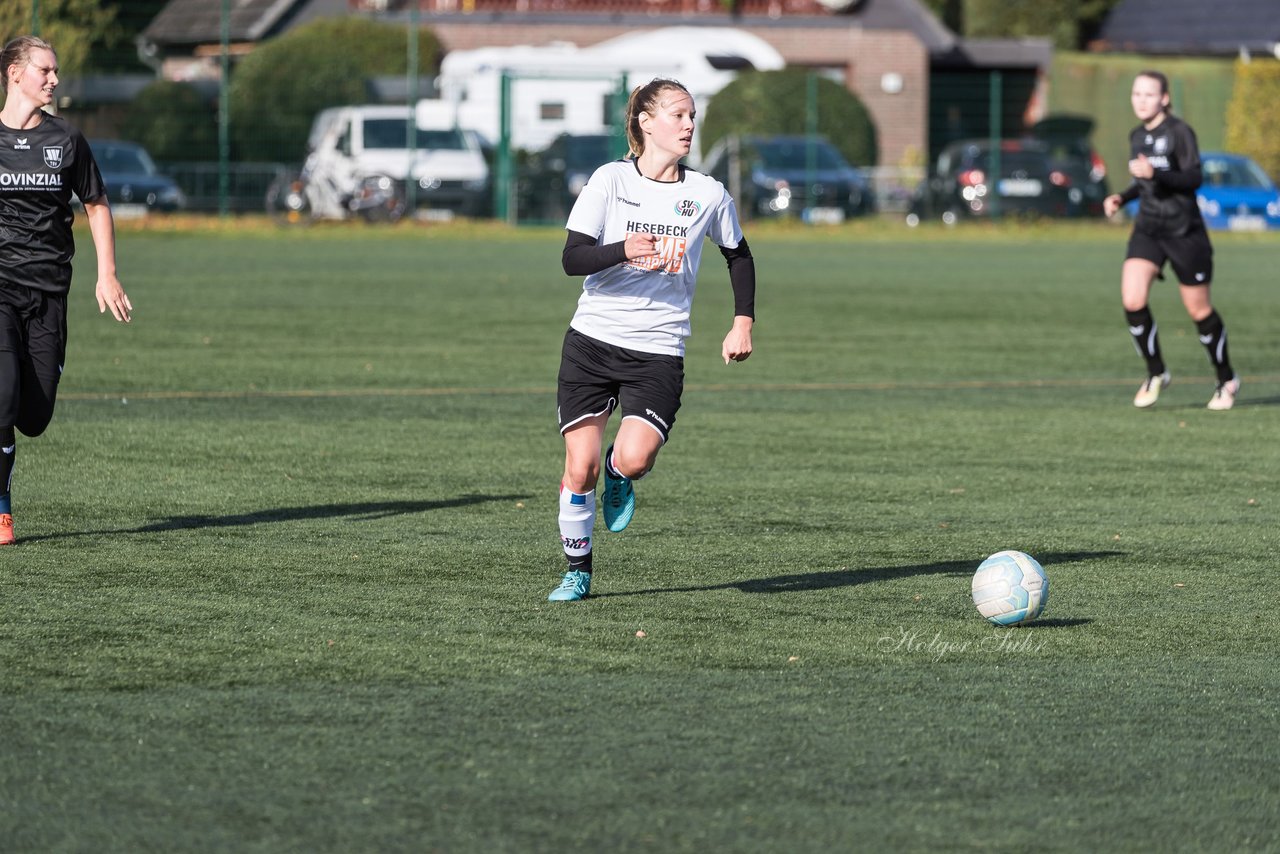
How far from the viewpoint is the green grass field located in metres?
4.75

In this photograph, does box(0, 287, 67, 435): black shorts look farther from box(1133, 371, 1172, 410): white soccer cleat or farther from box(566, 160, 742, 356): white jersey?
box(1133, 371, 1172, 410): white soccer cleat

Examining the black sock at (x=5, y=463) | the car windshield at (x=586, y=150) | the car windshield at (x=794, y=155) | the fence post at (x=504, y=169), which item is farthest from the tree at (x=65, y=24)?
the black sock at (x=5, y=463)

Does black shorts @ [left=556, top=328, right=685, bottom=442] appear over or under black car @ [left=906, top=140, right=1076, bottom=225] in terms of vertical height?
over

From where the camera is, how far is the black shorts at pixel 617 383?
23.4 ft

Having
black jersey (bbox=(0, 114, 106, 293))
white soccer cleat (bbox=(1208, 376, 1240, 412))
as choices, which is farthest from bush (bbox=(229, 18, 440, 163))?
black jersey (bbox=(0, 114, 106, 293))

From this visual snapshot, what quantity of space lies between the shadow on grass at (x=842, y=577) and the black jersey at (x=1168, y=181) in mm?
5509

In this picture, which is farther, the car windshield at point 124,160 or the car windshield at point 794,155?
the car windshield at point 794,155

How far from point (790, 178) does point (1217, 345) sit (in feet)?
80.8

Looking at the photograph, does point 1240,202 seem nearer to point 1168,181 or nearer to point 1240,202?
point 1240,202

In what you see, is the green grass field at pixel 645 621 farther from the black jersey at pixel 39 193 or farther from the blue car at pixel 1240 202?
the blue car at pixel 1240 202

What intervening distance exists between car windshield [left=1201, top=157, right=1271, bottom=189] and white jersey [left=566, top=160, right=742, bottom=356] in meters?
33.3

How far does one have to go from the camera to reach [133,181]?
35.0m

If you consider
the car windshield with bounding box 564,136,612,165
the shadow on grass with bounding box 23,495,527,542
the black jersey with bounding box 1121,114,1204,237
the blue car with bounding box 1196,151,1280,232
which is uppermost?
the black jersey with bounding box 1121,114,1204,237

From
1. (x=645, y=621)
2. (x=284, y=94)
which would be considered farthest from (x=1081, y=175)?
(x=645, y=621)
